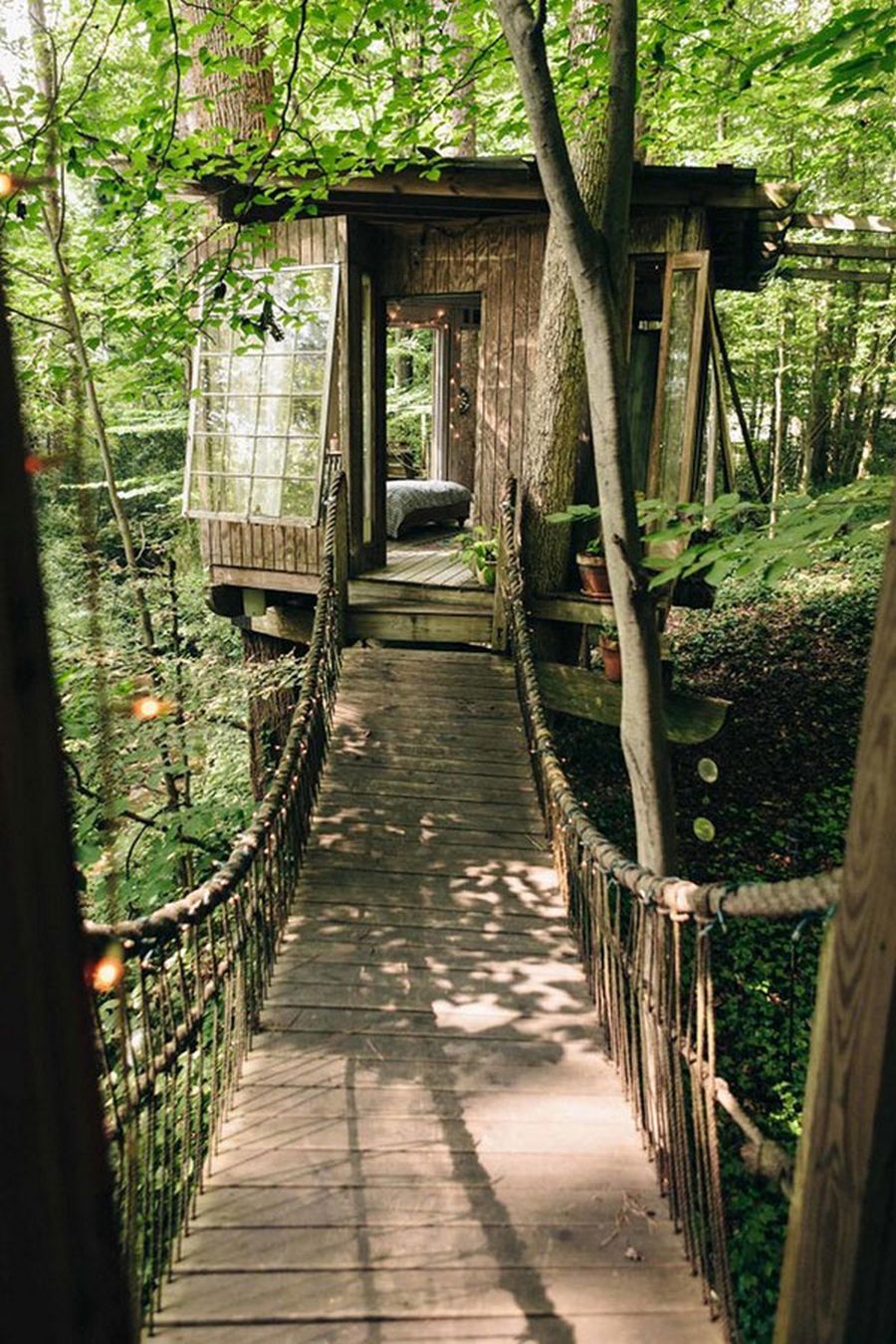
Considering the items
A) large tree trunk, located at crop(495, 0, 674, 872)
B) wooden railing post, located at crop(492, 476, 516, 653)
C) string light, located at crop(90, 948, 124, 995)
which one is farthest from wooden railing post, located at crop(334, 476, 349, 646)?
string light, located at crop(90, 948, 124, 995)

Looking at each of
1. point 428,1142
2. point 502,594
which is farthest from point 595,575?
point 428,1142

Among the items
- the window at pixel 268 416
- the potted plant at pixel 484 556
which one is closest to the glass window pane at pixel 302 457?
the window at pixel 268 416

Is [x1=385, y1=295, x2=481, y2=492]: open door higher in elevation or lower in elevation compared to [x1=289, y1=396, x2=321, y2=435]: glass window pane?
higher

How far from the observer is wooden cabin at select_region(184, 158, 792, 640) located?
6238 millimetres

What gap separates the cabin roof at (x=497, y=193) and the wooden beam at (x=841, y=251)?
1.81 feet

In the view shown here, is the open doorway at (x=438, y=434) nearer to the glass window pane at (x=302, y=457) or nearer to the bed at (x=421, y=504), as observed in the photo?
the bed at (x=421, y=504)

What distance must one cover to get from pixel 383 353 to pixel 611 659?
3.75 meters

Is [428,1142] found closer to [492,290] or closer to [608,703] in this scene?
[608,703]

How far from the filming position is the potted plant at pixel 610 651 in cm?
623

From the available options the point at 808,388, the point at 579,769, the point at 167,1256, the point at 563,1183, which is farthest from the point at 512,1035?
the point at 808,388

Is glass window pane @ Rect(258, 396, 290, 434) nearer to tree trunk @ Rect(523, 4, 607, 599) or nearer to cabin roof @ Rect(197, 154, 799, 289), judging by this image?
cabin roof @ Rect(197, 154, 799, 289)

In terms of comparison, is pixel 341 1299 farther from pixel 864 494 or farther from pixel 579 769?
pixel 579 769

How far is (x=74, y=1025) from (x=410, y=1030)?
9.14ft

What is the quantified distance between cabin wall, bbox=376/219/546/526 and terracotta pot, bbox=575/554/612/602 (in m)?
1.23
